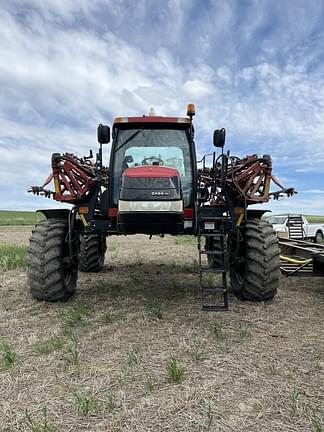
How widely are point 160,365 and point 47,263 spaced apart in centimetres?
280

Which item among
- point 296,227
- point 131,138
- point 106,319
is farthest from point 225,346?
point 296,227

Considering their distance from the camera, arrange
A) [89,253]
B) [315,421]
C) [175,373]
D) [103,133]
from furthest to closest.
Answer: [89,253], [103,133], [175,373], [315,421]

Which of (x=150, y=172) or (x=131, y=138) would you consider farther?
(x=131, y=138)

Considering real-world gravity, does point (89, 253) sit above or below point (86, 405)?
above

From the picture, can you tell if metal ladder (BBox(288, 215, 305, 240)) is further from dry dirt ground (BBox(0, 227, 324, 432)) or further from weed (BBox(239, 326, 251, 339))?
weed (BBox(239, 326, 251, 339))

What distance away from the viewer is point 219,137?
230 inches

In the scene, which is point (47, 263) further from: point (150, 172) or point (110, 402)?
point (110, 402)

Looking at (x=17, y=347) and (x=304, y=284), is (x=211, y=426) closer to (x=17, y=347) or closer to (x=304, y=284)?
Answer: (x=17, y=347)

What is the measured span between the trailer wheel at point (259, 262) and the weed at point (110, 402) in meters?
3.40

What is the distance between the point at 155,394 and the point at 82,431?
0.65 metres

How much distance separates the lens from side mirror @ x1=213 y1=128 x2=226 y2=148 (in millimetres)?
5852

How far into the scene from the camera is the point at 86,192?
613cm

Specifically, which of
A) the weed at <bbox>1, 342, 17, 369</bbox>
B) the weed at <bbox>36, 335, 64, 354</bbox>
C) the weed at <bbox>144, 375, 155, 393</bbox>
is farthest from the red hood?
the weed at <bbox>144, 375, 155, 393</bbox>

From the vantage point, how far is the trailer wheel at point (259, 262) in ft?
19.1
